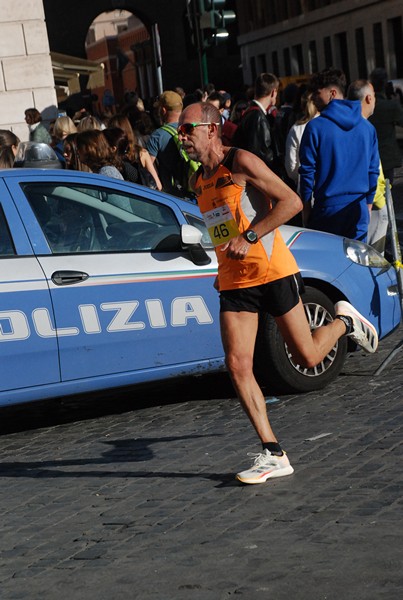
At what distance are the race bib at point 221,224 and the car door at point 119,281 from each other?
1.42 metres

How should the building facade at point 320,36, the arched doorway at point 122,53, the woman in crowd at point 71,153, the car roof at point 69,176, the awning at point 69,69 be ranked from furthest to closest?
the arched doorway at point 122,53 → the building facade at point 320,36 → the awning at point 69,69 → the woman in crowd at point 71,153 → the car roof at point 69,176

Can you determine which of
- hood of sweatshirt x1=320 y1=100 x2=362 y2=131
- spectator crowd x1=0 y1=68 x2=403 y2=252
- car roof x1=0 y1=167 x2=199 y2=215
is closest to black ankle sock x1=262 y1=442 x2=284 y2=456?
car roof x1=0 y1=167 x2=199 y2=215

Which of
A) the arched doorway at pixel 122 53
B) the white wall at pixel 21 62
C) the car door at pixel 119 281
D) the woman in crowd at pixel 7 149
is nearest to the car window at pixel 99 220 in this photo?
the car door at pixel 119 281

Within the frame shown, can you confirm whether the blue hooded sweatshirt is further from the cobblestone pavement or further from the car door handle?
the car door handle

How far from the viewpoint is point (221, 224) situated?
6383 millimetres

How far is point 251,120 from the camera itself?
42.2 feet

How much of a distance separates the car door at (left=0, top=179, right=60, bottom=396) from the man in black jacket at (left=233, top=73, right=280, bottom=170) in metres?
5.50

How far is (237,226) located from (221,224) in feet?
0.27

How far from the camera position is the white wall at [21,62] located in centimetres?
2125

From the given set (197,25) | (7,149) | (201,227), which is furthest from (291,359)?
(197,25)

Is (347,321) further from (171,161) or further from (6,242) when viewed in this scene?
(171,161)

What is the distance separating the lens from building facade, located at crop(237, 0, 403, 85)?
56.3m

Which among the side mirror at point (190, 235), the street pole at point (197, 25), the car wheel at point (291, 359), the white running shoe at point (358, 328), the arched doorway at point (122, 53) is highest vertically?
the street pole at point (197, 25)

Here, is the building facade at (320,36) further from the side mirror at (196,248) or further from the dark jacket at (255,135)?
the side mirror at (196,248)
